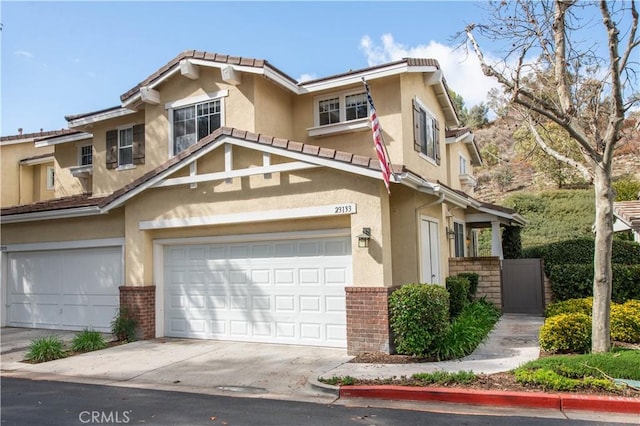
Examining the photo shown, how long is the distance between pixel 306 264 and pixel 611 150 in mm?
6212

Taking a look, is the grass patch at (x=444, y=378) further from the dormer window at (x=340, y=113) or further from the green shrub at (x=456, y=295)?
the dormer window at (x=340, y=113)

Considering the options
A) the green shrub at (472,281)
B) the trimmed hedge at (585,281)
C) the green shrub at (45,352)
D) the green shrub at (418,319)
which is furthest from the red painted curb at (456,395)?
the trimmed hedge at (585,281)

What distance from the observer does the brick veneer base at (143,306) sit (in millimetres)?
12320

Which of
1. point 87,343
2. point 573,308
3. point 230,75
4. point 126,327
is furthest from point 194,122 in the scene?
point 573,308

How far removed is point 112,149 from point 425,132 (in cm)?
976

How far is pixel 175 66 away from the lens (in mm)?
13883

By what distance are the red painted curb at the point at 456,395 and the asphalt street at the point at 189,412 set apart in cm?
45

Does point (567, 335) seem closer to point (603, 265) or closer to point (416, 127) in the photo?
point (603, 265)

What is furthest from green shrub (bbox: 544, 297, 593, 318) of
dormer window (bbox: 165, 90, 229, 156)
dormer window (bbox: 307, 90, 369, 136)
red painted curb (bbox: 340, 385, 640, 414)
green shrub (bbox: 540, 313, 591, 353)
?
dormer window (bbox: 165, 90, 229, 156)

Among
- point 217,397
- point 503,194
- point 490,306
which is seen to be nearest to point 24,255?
point 217,397

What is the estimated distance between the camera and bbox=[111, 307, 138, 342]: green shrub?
12227mm

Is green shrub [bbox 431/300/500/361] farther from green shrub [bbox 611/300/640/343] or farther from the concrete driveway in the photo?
green shrub [bbox 611/300/640/343]

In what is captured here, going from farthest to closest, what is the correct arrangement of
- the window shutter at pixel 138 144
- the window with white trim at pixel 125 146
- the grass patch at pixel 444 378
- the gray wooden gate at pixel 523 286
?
the gray wooden gate at pixel 523 286, the window with white trim at pixel 125 146, the window shutter at pixel 138 144, the grass patch at pixel 444 378

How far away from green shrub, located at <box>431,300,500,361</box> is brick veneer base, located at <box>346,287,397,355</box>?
3.28ft
